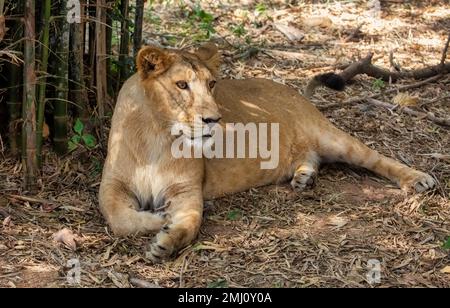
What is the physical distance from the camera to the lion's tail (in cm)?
603

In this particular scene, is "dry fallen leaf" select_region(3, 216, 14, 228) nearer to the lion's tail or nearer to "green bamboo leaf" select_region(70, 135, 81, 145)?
"green bamboo leaf" select_region(70, 135, 81, 145)

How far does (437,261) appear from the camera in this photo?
4.15m

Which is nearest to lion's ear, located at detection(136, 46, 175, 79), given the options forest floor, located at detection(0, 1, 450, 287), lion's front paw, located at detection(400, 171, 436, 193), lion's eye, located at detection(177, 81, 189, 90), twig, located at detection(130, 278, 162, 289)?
lion's eye, located at detection(177, 81, 189, 90)

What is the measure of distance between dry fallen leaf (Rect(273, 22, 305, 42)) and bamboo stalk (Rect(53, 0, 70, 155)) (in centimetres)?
348

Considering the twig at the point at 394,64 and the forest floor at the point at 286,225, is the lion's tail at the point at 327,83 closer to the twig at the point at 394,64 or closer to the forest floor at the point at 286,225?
the forest floor at the point at 286,225

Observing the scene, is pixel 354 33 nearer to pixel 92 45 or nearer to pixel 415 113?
pixel 415 113

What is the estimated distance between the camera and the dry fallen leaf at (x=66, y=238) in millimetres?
4176

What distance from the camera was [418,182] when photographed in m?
5.10

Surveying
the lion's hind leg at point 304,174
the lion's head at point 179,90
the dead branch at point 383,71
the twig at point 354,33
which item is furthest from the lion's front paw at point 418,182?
the twig at point 354,33

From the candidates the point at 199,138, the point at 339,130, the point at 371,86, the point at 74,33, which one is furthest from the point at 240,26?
the point at 199,138

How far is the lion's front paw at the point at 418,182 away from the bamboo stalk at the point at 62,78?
7.03 ft

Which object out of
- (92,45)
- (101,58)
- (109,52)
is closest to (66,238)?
(101,58)

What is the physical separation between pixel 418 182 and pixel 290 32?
3.31 metres

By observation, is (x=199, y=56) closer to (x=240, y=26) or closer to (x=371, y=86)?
(x=371, y=86)
